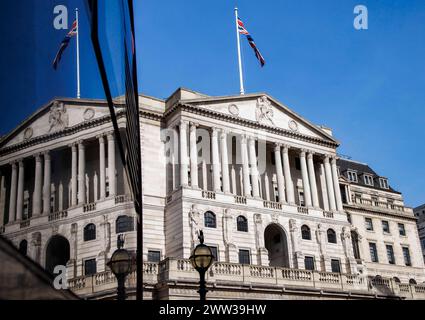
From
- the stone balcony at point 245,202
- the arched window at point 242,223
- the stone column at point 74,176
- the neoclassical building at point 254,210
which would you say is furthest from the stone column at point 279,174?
the stone column at point 74,176

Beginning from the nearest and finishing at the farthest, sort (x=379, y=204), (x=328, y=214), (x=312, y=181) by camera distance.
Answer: (x=328, y=214)
(x=312, y=181)
(x=379, y=204)

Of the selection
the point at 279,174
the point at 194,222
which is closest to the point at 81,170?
the point at 194,222

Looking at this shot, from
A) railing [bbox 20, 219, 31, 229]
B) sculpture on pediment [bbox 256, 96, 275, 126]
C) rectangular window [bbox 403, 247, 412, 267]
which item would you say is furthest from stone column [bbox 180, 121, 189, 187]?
railing [bbox 20, 219, 31, 229]

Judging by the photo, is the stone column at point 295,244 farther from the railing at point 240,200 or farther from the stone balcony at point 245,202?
the railing at point 240,200

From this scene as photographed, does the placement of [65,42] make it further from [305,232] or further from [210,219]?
[305,232]

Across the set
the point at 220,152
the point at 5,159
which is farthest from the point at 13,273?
the point at 220,152

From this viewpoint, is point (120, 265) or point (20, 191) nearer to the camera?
point (20, 191)

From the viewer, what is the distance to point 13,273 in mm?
1248

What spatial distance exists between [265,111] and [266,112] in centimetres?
17

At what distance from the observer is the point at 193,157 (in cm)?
5216

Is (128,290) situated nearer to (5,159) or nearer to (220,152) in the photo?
(5,159)

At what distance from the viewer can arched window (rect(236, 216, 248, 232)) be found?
52.1 metres

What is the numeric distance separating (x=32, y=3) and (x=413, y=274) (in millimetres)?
79580

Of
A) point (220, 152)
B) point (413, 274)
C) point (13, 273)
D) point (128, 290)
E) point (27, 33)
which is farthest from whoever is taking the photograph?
point (413, 274)
